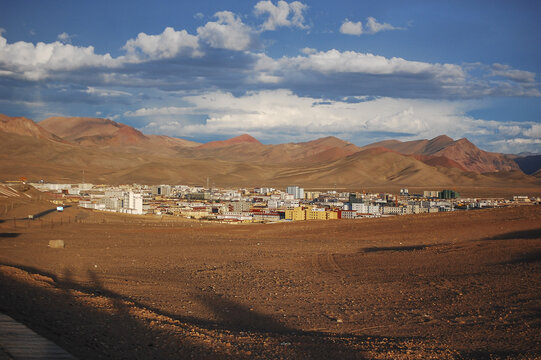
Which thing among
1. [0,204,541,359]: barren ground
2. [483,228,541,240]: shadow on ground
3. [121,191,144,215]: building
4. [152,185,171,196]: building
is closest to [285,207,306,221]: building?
[121,191,144,215]: building

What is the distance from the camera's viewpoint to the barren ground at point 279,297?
8.83m

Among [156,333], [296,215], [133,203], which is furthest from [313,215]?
[156,333]

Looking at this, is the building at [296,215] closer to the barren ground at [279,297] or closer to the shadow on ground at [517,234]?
the barren ground at [279,297]

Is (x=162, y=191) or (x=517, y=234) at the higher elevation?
(x=162, y=191)

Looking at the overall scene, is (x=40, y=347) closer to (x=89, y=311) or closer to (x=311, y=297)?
(x=89, y=311)

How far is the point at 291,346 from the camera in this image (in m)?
8.95

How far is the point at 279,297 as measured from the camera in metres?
13.9

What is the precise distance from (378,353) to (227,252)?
1533 cm

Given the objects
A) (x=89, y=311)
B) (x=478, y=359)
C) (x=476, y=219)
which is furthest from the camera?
(x=476, y=219)

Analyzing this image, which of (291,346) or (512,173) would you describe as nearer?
(291,346)

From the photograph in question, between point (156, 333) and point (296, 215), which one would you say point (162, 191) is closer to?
point (296, 215)

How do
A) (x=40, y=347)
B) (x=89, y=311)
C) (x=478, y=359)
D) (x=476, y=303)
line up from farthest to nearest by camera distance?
1. (x=476, y=303)
2. (x=89, y=311)
3. (x=478, y=359)
4. (x=40, y=347)

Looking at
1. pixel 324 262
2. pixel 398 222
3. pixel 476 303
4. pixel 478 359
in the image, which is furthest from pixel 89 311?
pixel 398 222

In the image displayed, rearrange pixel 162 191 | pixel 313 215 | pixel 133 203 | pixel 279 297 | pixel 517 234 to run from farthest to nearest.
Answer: pixel 162 191 → pixel 133 203 → pixel 313 215 → pixel 517 234 → pixel 279 297
